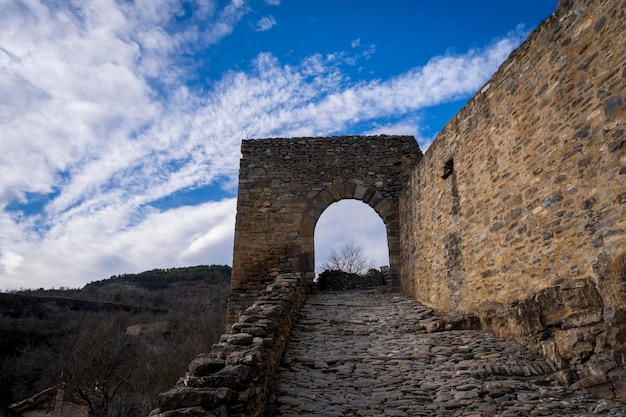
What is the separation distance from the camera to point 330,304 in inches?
342

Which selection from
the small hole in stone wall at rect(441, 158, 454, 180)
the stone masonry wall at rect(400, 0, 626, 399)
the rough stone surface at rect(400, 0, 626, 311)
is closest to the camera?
the stone masonry wall at rect(400, 0, 626, 399)

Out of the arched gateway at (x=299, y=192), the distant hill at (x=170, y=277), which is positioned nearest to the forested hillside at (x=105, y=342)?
the distant hill at (x=170, y=277)

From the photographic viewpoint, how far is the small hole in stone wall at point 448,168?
747 cm

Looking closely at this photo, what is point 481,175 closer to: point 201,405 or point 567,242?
point 567,242

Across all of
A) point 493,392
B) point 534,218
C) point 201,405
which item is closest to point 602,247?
point 534,218

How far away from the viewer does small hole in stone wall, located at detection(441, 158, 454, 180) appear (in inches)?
294

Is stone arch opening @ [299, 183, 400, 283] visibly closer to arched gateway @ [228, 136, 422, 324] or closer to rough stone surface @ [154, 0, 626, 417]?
arched gateway @ [228, 136, 422, 324]

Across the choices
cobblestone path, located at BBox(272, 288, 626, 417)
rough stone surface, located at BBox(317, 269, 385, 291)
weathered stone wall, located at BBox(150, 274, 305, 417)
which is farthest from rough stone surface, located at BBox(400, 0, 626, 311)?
rough stone surface, located at BBox(317, 269, 385, 291)

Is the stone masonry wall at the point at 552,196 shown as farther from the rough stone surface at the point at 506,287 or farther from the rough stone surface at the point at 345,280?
the rough stone surface at the point at 345,280

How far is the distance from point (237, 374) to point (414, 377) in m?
2.16

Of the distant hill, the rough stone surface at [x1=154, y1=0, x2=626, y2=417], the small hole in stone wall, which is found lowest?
the rough stone surface at [x1=154, y1=0, x2=626, y2=417]

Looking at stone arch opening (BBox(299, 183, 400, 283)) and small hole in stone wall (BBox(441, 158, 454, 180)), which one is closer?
small hole in stone wall (BBox(441, 158, 454, 180))

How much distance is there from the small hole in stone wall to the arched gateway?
11.3 ft

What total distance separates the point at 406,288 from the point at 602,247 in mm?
6186
